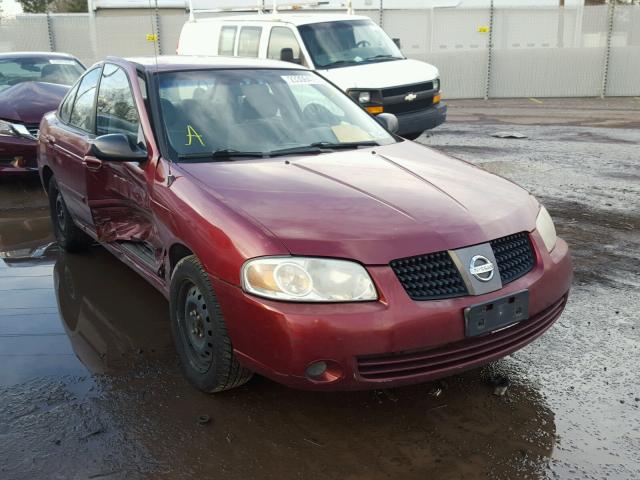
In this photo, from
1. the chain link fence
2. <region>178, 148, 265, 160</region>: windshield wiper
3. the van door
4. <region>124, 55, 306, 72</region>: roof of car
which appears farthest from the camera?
the chain link fence

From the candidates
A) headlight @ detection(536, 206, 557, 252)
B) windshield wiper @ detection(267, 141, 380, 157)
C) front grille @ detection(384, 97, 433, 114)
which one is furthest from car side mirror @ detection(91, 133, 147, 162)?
front grille @ detection(384, 97, 433, 114)

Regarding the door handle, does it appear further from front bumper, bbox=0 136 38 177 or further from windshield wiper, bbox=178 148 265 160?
front bumper, bbox=0 136 38 177

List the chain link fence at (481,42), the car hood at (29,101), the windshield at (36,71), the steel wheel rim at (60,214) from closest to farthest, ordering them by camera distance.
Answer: the steel wheel rim at (60,214) < the car hood at (29,101) < the windshield at (36,71) < the chain link fence at (481,42)

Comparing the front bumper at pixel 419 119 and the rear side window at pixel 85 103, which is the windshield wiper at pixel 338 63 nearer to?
the front bumper at pixel 419 119

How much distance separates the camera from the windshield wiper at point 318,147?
4.14 metres

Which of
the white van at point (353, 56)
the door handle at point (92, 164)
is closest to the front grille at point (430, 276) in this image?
the door handle at point (92, 164)

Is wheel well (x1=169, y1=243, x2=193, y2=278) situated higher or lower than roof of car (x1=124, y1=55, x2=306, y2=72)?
lower

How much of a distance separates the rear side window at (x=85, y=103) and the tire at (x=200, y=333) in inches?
81.0

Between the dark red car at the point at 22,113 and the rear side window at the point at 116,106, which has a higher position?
the rear side window at the point at 116,106

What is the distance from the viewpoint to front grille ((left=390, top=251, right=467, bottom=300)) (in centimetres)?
297

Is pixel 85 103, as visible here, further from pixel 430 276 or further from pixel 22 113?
pixel 430 276

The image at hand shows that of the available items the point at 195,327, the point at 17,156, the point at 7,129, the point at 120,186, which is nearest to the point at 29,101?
the point at 7,129

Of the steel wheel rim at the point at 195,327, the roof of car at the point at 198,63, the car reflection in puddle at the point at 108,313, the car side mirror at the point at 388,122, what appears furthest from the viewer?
the car side mirror at the point at 388,122

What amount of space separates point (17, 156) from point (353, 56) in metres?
5.44
